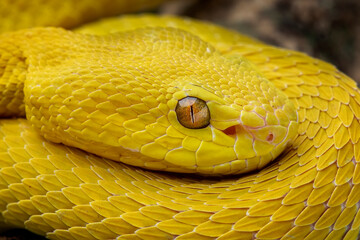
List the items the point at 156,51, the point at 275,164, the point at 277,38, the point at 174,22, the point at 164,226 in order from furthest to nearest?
the point at 277,38 → the point at 174,22 → the point at 156,51 → the point at 275,164 → the point at 164,226

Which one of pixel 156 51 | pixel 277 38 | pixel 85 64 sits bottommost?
pixel 85 64

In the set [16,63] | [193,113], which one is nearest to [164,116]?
[193,113]

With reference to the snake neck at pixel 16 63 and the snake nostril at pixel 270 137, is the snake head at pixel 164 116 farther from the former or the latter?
the snake neck at pixel 16 63

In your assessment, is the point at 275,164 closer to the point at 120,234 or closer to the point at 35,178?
the point at 120,234

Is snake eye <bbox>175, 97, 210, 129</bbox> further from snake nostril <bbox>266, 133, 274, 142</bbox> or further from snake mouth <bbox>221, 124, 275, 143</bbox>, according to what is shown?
snake nostril <bbox>266, 133, 274, 142</bbox>

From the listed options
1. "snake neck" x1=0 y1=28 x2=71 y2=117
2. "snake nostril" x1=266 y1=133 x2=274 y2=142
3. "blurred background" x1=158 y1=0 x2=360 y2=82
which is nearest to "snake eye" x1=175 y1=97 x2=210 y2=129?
"snake nostril" x1=266 y1=133 x2=274 y2=142

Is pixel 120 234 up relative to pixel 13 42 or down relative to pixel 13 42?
down

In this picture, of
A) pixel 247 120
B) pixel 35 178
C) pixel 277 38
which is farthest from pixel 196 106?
pixel 277 38

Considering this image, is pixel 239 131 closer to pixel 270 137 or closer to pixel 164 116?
pixel 270 137
